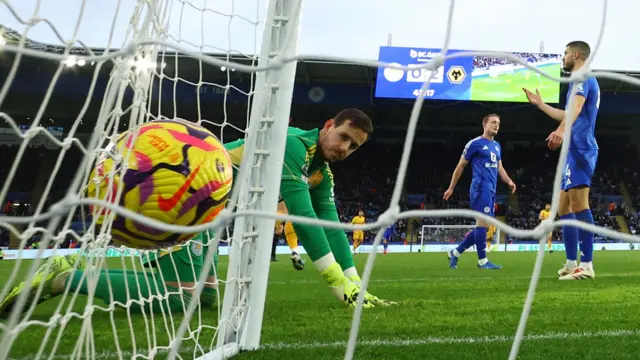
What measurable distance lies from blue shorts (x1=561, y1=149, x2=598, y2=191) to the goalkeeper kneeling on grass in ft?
8.50

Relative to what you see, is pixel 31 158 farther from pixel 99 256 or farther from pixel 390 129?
pixel 99 256

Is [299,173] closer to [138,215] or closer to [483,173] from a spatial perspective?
[138,215]

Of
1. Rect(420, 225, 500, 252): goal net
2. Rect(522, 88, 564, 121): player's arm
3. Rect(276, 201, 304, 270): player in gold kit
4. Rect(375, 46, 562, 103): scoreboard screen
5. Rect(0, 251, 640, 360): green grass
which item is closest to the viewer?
Rect(0, 251, 640, 360): green grass

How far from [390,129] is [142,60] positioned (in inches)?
758

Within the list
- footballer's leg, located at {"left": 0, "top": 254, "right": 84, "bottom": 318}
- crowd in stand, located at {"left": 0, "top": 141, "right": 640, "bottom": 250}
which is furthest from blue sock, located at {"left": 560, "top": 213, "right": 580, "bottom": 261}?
crowd in stand, located at {"left": 0, "top": 141, "right": 640, "bottom": 250}

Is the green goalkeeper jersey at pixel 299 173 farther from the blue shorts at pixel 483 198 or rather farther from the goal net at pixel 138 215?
A: the blue shorts at pixel 483 198

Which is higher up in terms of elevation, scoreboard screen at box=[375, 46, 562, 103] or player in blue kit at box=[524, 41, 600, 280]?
scoreboard screen at box=[375, 46, 562, 103]

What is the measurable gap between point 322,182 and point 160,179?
1.79 m

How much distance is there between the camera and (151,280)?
8.73 ft

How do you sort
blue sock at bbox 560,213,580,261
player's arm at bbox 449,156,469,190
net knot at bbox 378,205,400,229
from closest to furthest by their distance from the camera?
net knot at bbox 378,205,400,229 → blue sock at bbox 560,213,580,261 → player's arm at bbox 449,156,469,190

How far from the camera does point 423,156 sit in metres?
22.3

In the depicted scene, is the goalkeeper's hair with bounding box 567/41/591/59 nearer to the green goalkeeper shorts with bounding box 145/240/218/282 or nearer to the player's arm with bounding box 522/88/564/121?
the player's arm with bounding box 522/88/564/121

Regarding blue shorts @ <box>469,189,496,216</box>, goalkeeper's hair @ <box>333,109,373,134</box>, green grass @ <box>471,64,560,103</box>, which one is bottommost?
blue shorts @ <box>469,189,496,216</box>

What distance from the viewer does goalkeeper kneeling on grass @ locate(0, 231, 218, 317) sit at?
243cm
